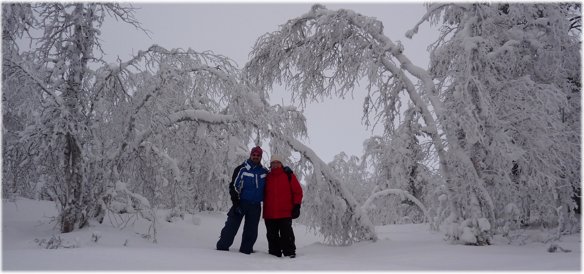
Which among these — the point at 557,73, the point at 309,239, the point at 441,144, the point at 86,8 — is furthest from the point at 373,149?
the point at 86,8

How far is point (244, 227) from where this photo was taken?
236 inches

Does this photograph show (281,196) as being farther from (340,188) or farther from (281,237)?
(340,188)

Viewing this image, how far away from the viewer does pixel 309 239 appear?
30.6 ft

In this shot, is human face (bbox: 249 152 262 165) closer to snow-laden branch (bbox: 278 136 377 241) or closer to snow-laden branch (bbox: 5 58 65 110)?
snow-laden branch (bbox: 278 136 377 241)

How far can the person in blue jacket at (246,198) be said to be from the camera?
589 centimetres

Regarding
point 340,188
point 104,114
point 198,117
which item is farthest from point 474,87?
point 104,114

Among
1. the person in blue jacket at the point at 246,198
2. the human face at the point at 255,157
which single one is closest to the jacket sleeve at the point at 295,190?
the person in blue jacket at the point at 246,198

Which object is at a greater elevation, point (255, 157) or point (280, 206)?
point (255, 157)

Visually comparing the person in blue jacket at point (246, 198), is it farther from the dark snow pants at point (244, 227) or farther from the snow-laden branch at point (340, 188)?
the snow-laden branch at point (340, 188)

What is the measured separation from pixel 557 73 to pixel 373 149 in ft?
25.7

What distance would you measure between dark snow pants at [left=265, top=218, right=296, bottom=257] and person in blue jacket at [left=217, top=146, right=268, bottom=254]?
0.21m

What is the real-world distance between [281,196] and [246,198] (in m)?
0.49

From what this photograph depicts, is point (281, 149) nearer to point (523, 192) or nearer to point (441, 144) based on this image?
point (441, 144)

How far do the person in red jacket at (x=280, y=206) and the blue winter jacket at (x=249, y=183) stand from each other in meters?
0.12
